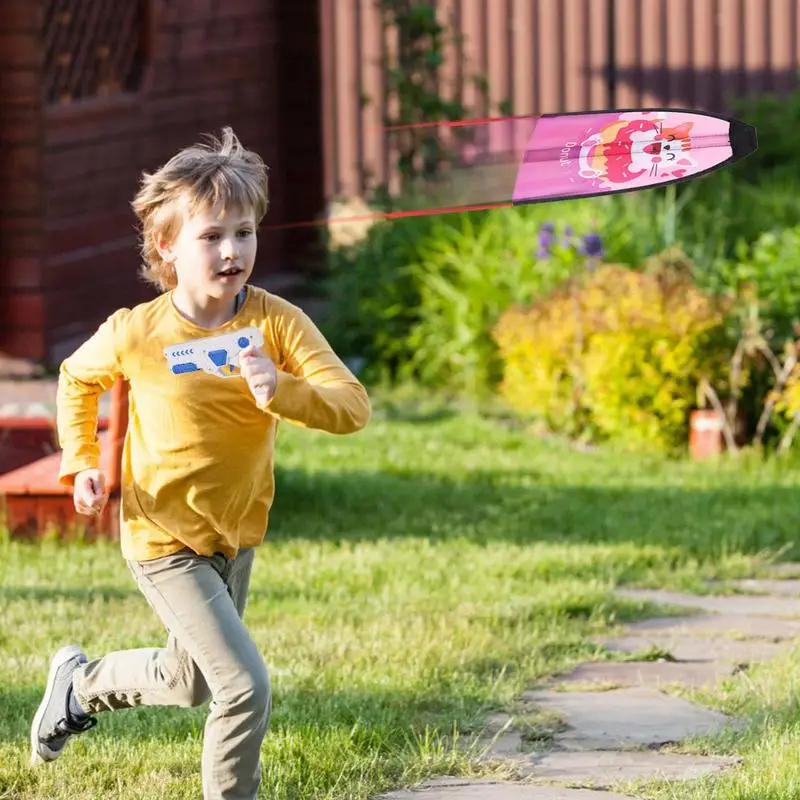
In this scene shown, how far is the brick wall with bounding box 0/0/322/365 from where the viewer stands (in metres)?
9.80

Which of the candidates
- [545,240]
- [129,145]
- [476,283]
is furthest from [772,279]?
[129,145]

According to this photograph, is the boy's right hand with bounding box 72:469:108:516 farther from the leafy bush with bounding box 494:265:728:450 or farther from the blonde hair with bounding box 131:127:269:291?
the leafy bush with bounding box 494:265:728:450

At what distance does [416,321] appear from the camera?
10.4 meters

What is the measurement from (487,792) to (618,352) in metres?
4.62

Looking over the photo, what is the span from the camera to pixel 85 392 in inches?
149

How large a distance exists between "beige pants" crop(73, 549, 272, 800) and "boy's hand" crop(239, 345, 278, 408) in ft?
1.69

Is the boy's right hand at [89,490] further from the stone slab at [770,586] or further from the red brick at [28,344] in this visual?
the red brick at [28,344]

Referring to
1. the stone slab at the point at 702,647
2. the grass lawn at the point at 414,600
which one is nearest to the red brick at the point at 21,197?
the grass lawn at the point at 414,600

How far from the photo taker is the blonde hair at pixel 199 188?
A: 11.7 feet

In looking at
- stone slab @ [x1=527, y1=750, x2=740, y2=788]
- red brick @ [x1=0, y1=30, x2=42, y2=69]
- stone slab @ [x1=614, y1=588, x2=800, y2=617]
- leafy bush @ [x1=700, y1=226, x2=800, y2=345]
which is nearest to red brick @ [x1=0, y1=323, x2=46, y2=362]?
red brick @ [x1=0, y1=30, x2=42, y2=69]

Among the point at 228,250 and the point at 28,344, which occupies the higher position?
the point at 228,250

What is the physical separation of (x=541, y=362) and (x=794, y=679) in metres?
4.14

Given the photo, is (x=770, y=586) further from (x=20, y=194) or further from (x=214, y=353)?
(x=20, y=194)

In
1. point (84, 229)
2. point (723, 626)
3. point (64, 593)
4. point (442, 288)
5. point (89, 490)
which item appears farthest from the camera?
point (84, 229)
